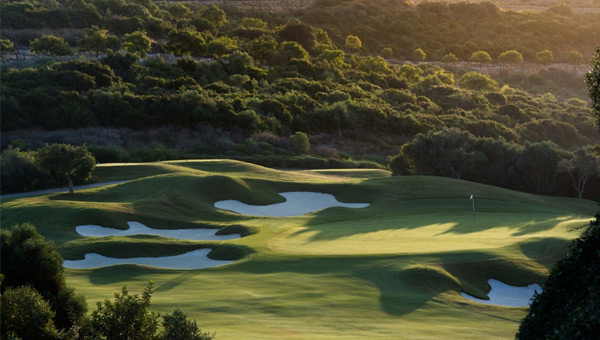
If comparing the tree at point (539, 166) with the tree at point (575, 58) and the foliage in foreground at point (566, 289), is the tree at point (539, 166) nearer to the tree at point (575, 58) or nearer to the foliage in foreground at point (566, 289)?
the foliage in foreground at point (566, 289)

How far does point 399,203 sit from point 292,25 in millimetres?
76396

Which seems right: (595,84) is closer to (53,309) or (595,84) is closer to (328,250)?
(53,309)

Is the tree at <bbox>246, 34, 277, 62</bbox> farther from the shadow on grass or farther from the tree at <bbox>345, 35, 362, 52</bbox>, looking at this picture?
the shadow on grass

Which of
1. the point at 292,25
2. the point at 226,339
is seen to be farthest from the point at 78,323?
the point at 292,25

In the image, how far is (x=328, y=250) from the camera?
76.9ft

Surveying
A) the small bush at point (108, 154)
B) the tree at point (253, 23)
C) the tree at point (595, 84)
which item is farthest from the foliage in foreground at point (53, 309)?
the tree at point (253, 23)

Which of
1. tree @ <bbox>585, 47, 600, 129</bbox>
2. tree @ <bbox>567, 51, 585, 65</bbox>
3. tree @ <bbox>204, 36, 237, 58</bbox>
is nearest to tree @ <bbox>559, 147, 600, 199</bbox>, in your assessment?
tree @ <bbox>585, 47, 600, 129</bbox>

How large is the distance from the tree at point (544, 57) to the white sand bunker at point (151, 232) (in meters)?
117

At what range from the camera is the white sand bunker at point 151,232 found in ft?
93.7

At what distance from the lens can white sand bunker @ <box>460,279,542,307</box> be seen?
1925 centimetres

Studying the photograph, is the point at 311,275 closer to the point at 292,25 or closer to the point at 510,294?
the point at 510,294

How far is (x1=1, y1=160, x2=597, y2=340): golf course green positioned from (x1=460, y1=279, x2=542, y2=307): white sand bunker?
0.20 m

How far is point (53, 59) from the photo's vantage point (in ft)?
255

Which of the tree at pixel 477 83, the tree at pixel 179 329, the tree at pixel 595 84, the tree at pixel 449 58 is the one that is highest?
the tree at pixel 449 58
